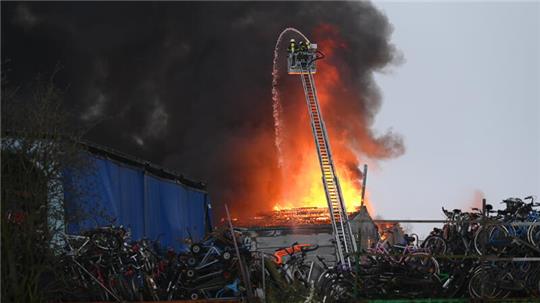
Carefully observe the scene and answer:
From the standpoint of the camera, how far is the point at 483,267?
14375 millimetres

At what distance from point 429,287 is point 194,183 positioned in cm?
1610

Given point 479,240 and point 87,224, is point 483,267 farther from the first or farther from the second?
point 87,224

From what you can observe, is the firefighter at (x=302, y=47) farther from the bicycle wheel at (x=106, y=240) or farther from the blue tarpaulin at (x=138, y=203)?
the bicycle wheel at (x=106, y=240)

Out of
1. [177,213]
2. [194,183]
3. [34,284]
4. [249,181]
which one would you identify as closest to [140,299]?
[34,284]

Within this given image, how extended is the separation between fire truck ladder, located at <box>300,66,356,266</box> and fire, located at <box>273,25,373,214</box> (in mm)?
6715

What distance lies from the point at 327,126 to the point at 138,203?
71.4 feet

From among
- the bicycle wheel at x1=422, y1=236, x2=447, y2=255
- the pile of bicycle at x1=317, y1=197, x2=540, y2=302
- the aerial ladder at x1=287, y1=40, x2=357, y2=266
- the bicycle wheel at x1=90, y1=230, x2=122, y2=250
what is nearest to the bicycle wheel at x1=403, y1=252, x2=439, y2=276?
the pile of bicycle at x1=317, y1=197, x2=540, y2=302

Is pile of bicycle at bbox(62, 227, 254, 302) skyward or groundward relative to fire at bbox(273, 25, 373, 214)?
groundward

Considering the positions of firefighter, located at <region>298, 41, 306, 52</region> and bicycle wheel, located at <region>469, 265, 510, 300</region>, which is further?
firefighter, located at <region>298, 41, 306, 52</region>

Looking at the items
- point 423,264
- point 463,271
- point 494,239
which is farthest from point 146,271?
point 494,239

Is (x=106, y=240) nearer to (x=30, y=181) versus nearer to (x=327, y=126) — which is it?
(x=30, y=181)

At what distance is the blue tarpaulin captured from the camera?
19.5 meters

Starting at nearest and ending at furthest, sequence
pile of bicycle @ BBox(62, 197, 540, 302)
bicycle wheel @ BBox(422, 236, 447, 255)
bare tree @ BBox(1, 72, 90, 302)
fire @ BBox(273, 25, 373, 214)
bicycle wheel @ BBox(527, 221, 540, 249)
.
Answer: bare tree @ BBox(1, 72, 90, 302), pile of bicycle @ BBox(62, 197, 540, 302), bicycle wheel @ BBox(527, 221, 540, 249), bicycle wheel @ BBox(422, 236, 447, 255), fire @ BBox(273, 25, 373, 214)

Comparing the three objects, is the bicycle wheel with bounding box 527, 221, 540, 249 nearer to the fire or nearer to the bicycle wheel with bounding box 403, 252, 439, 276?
the bicycle wheel with bounding box 403, 252, 439, 276
